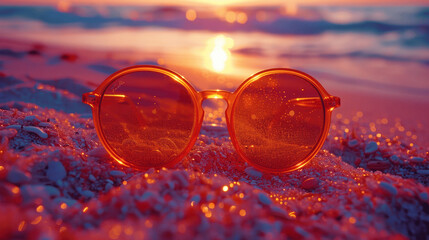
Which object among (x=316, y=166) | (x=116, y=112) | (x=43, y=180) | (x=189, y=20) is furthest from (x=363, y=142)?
(x=189, y=20)

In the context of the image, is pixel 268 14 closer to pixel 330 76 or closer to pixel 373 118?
pixel 330 76

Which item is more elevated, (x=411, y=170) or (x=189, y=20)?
(x=189, y=20)

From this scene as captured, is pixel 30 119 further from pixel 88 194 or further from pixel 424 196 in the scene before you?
pixel 424 196

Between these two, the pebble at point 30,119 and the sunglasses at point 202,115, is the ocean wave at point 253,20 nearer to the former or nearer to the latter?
the sunglasses at point 202,115

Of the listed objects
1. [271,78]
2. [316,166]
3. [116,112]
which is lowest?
[316,166]

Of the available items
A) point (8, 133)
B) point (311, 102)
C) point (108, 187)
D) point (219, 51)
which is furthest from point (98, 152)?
point (219, 51)

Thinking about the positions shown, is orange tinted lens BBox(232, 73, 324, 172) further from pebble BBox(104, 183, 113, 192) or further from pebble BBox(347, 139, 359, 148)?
pebble BBox(104, 183, 113, 192)
